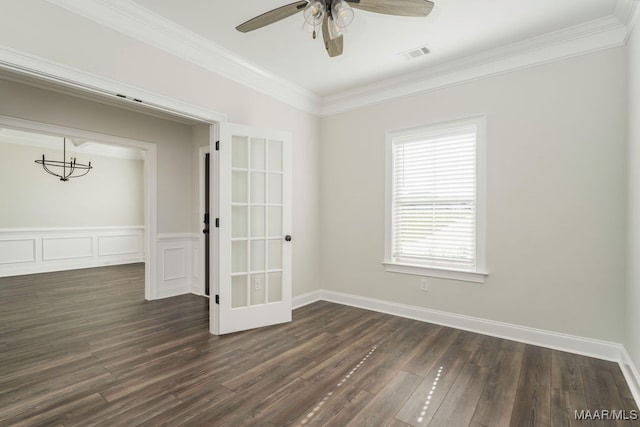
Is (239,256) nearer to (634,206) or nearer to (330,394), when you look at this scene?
(330,394)

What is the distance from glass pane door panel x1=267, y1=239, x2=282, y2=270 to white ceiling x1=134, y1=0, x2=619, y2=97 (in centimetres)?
204

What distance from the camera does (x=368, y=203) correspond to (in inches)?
159

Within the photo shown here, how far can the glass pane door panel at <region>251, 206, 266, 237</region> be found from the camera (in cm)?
344

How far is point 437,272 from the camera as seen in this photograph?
3455mm

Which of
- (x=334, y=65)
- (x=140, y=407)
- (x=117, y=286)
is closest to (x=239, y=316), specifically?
(x=140, y=407)

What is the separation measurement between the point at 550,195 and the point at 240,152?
3.13 m

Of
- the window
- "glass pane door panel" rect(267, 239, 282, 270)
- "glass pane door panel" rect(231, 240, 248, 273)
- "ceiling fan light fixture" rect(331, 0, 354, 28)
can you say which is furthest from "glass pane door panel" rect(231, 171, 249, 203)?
"ceiling fan light fixture" rect(331, 0, 354, 28)

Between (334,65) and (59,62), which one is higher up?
(334,65)

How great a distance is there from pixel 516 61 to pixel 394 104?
1304 mm

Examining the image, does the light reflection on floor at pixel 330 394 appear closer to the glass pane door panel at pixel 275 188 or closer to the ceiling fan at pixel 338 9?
the glass pane door panel at pixel 275 188

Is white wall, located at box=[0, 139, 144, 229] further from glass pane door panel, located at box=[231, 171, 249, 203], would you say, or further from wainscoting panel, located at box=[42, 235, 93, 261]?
glass pane door panel, located at box=[231, 171, 249, 203]

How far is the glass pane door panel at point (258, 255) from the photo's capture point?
11.2 ft

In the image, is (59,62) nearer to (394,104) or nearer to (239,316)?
(239,316)

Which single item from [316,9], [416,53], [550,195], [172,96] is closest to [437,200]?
[550,195]
